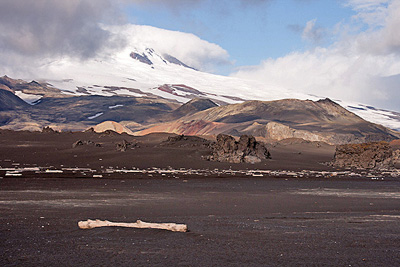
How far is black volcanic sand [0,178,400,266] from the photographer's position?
22.4 ft

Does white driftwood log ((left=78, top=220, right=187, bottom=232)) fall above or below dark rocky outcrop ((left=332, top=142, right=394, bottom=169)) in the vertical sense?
below

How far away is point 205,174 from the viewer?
23547mm

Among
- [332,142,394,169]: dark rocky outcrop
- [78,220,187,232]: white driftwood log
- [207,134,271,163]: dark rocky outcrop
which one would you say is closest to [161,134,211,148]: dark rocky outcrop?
[207,134,271,163]: dark rocky outcrop

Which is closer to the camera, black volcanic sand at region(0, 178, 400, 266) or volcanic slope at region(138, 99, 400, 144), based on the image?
black volcanic sand at region(0, 178, 400, 266)

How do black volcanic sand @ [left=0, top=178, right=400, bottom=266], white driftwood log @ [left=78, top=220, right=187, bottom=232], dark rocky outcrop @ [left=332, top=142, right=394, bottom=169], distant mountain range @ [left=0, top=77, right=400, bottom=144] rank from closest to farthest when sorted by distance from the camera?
black volcanic sand @ [left=0, top=178, right=400, bottom=266] → white driftwood log @ [left=78, top=220, right=187, bottom=232] → dark rocky outcrop @ [left=332, top=142, right=394, bottom=169] → distant mountain range @ [left=0, top=77, right=400, bottom=144]

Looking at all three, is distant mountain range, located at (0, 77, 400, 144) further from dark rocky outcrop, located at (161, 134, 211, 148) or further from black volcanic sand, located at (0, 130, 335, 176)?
black volcanic sand, located at (0, 130, 335, 176)

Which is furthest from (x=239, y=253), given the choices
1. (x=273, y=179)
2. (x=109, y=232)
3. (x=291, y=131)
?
(x=291, y=131)

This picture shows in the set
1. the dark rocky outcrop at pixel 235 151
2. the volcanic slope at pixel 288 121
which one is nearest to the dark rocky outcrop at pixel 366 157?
the dark rocky outcrop at pixel 235 151

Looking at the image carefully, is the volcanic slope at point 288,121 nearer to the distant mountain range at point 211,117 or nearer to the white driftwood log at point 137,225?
the distant mountain range at point 211,117

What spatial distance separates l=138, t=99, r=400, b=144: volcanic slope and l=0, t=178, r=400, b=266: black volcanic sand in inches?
2479

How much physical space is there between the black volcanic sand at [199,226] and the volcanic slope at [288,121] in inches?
2479

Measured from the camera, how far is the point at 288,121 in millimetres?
116500

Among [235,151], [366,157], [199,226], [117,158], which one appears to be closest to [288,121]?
[366,157]

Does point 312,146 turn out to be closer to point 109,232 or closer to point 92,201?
point 92,201
